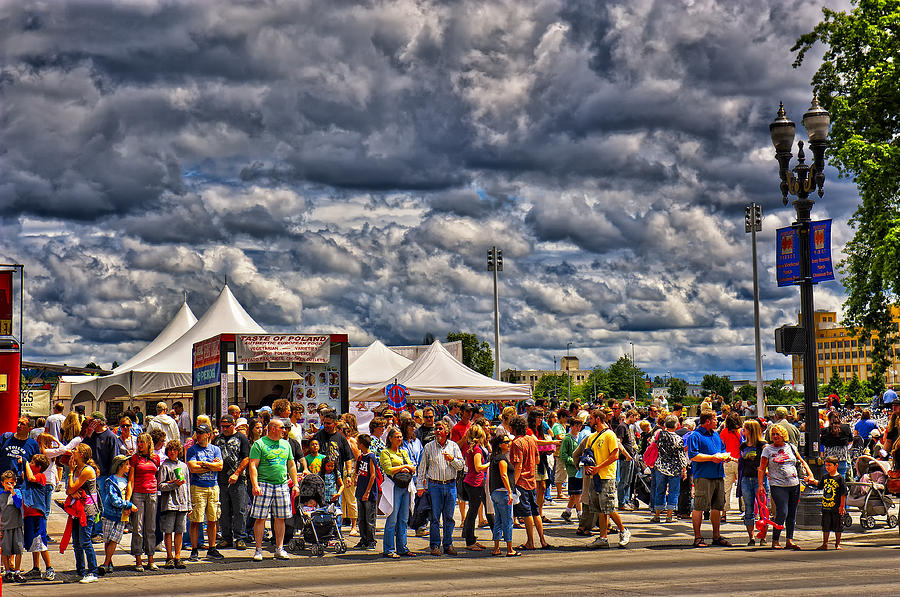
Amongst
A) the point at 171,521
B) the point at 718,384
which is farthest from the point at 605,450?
the point at 718,384

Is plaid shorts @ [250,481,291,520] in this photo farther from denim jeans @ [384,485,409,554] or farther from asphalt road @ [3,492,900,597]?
denim jeans @ [384,485,409,554]

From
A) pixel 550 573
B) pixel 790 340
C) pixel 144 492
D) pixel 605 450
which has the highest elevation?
pixel 790 340

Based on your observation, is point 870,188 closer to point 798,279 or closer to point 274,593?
point 798,279

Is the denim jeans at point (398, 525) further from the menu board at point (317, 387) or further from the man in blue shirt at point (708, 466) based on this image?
the menu board at point (317, 387)

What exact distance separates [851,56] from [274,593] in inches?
880

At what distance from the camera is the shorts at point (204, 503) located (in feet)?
44.2

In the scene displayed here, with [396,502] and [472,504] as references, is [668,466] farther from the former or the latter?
[396,502]

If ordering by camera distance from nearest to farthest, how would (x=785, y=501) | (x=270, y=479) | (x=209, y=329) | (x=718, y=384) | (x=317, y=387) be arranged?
(x=270, y=479)
(x=785, y=501)
(x=317, y=387)
(x=209, y=329)
(x=718, y=384)

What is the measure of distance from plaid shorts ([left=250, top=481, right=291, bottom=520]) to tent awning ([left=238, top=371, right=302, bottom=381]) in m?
9.84

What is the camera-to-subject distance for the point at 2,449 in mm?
12078

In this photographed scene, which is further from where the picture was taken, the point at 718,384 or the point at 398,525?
the point at 718,384

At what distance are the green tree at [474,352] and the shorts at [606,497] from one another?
276 feet

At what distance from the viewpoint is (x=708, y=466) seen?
46.3ft

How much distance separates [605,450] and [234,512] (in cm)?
547
